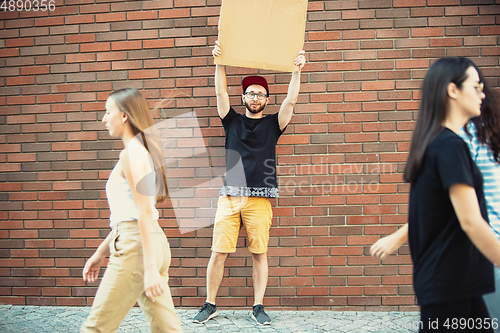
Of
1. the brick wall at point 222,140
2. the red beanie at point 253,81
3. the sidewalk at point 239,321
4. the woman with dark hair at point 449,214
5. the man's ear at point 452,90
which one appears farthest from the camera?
the brick wall at point 222,140

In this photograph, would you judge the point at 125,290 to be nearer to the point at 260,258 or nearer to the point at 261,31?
the point at 260,258

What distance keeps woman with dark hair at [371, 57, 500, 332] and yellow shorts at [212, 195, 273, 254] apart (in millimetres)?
1950

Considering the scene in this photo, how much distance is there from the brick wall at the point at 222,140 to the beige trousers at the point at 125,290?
1.90 meters

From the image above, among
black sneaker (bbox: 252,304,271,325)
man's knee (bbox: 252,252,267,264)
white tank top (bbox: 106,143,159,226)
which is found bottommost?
black sneaker (bbox: 252,304,271,325)

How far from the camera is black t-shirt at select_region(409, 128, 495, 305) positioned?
156cm

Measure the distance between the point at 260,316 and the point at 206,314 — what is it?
1.66ft

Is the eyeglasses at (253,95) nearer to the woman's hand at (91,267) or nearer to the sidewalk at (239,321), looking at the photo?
the woman's hand at (91,267)

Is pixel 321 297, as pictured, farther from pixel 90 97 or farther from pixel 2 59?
pixel 2 59

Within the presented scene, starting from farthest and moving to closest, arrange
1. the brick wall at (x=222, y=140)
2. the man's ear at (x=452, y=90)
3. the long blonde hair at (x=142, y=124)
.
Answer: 1. the brick wall at (x=222, y=140)
2. the long blonde hair at (x=142, y=124)
3. the man's ear at (x=452, y=90)

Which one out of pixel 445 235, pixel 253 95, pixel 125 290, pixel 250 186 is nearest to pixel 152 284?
pixel 125 290

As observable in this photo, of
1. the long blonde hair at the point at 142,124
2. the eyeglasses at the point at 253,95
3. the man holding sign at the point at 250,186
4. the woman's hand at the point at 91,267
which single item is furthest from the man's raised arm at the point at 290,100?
the woman's hand at the point at 91,267

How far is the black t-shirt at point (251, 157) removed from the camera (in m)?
3.49

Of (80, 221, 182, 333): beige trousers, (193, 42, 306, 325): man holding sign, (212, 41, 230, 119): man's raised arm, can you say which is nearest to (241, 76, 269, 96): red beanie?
(193, 42, 306, 325): man holding sign

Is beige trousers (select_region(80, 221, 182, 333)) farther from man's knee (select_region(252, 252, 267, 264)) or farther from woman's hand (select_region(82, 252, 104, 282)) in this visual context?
man's knee (select_region(252, 252, 267, 264))
